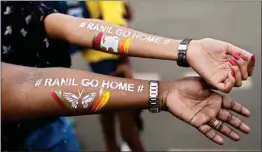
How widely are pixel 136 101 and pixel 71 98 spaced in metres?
0.18

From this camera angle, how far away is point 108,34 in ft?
4.66

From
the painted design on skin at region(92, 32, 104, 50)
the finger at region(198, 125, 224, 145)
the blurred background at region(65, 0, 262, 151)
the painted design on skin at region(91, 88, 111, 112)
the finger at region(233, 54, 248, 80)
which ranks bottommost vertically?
the blurred background at region(65, 0, 262, 151)

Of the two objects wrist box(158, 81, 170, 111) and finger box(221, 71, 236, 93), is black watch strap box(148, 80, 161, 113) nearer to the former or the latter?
wrist box(158, 81, 170, 111)

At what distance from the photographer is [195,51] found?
1.32 meters

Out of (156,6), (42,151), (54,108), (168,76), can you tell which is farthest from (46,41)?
(156,6)

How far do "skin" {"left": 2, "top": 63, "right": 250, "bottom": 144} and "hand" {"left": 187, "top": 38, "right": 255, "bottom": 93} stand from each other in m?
0.05

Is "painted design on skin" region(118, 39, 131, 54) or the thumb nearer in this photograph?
the thumb

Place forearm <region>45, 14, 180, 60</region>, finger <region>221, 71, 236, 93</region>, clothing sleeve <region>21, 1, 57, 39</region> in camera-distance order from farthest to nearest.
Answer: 1. clothing sleeve <region>21, 1, 57, 39</region>
2. forearm <region>45, 14, 180, 60</region>
3. finger <region>221, 71, 236, 93</region>

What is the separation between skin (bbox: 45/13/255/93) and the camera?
4.17 ft

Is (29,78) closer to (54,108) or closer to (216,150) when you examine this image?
(54,108)

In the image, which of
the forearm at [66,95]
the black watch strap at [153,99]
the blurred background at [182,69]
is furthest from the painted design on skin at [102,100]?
the blurred background at [182,69]

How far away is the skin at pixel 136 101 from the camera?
1.31m

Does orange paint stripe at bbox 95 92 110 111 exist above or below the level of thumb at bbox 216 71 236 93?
below

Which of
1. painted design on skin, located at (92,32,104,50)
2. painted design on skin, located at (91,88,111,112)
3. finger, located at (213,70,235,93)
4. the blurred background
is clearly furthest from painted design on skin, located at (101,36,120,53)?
the blurred background
